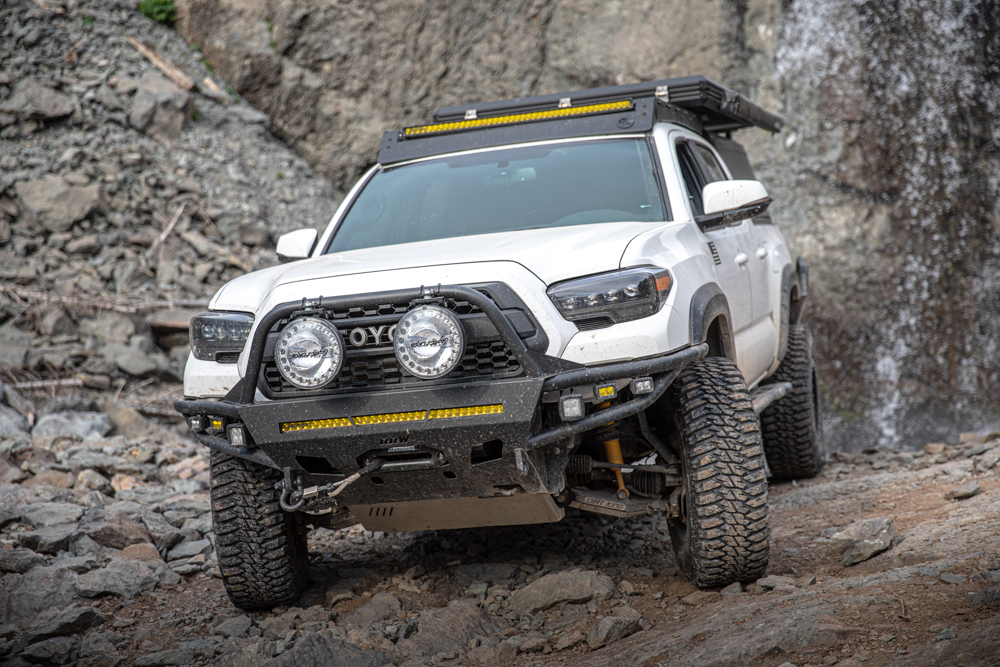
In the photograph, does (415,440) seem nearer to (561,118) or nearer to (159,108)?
(561,118)

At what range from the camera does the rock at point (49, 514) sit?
4.94m

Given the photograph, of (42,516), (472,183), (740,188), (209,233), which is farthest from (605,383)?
(209,233)

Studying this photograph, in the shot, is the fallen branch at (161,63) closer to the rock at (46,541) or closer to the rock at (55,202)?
the rock at (55,202)

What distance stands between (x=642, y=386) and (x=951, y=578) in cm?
127

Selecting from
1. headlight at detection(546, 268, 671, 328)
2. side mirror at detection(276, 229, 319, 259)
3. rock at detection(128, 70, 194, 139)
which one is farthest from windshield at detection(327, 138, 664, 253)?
rock at detection(128, 70, 194, 139)

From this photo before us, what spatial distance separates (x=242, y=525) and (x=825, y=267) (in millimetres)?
11794

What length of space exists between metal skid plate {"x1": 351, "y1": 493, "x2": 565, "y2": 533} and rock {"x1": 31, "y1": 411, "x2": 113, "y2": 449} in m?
4.44

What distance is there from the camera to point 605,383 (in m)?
3.05

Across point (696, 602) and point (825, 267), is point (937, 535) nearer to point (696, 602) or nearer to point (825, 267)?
point (696, 602)

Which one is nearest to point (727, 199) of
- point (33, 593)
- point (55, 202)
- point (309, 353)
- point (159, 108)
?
point (309, 353)

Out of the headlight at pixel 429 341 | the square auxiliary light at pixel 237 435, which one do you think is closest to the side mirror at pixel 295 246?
the square auxiliary light at pixel 237 435

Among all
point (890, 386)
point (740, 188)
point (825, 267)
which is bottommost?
point (890, 386)

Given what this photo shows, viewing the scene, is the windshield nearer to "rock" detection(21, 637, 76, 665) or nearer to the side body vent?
the side body vent

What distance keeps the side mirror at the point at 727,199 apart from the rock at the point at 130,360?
19.9 feet
